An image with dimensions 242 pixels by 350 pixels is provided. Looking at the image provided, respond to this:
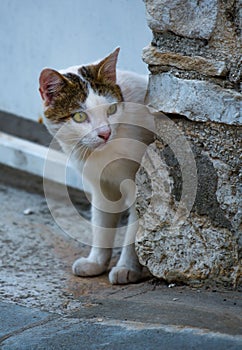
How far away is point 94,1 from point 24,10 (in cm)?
64

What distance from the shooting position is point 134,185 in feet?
9.20

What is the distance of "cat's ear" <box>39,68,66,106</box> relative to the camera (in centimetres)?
263

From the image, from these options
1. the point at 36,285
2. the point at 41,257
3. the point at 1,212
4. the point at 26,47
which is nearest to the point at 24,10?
the point at 26,47

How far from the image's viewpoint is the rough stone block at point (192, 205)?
2.33m

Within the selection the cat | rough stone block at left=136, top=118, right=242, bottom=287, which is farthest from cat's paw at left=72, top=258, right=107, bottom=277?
rough stone block at left=136, top=118, right=242, bottom=287

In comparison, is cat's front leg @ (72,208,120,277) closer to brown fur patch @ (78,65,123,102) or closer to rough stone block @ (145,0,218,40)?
brown fur patch @ (78,65,123,102)

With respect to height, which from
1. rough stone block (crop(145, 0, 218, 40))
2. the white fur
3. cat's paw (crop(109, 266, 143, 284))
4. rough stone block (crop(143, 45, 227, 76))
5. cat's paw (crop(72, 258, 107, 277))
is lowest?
cat's paw (crop(72, 258, 107, 277))

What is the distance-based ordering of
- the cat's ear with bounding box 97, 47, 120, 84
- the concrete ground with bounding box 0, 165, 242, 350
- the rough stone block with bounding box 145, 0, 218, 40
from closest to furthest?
the concrete ground with bounding box 0, 165, 242, 350
the rough stone block with bounding box 145, 0, 218, 40
the cat's ear with bounding box 97, 47, 120, 84

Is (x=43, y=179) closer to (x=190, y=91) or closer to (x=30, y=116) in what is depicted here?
(x=30, y=116)

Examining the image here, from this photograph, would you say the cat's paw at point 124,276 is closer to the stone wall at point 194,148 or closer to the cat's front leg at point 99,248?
the cat's front leg at point 99,248

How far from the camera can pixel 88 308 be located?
246 cm

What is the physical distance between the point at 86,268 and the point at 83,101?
72 cm

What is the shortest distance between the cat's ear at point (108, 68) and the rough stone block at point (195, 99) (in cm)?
31

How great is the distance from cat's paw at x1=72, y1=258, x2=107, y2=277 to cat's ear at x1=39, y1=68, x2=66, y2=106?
70 centimetres
